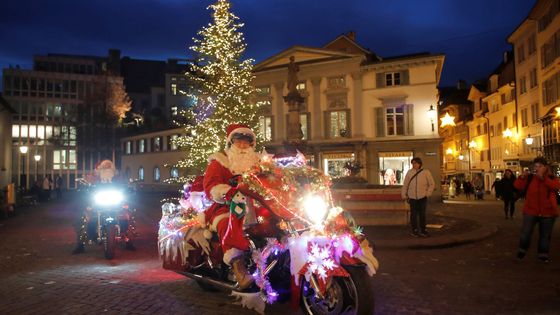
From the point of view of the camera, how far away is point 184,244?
20.9 feet

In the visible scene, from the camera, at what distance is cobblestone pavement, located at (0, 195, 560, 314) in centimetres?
578

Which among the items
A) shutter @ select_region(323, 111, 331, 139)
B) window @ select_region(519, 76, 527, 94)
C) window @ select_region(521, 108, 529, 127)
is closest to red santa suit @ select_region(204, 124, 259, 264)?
shutter @ select_region(323, 111, 331, 139)

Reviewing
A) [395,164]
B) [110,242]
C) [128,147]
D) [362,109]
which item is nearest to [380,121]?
[362,109]

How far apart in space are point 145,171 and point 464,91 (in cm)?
5149

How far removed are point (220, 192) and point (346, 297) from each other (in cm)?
179

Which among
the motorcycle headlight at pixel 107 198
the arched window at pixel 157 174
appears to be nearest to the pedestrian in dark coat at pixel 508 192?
the motorcycle headlight at pixel 107 198

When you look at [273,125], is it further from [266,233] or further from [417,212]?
[266,233]

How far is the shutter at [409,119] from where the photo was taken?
37.0 m

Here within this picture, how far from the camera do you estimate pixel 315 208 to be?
5012 millimetres

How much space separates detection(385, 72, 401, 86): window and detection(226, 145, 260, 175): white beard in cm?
3384

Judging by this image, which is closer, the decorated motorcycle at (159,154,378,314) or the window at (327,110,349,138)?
the decorated motorcycle at (159,154,378,314)

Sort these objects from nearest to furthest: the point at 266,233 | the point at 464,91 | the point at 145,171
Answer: the point at 266,233, the point at 145,171, the point at 464,91

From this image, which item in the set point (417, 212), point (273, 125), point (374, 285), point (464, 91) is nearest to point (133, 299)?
point (374, 285)

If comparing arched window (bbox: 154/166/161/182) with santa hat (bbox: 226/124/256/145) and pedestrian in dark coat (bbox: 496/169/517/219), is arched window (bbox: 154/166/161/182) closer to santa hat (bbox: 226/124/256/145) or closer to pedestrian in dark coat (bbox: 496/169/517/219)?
pedestrian in dark coat (bbox: 496/169/517/219)
